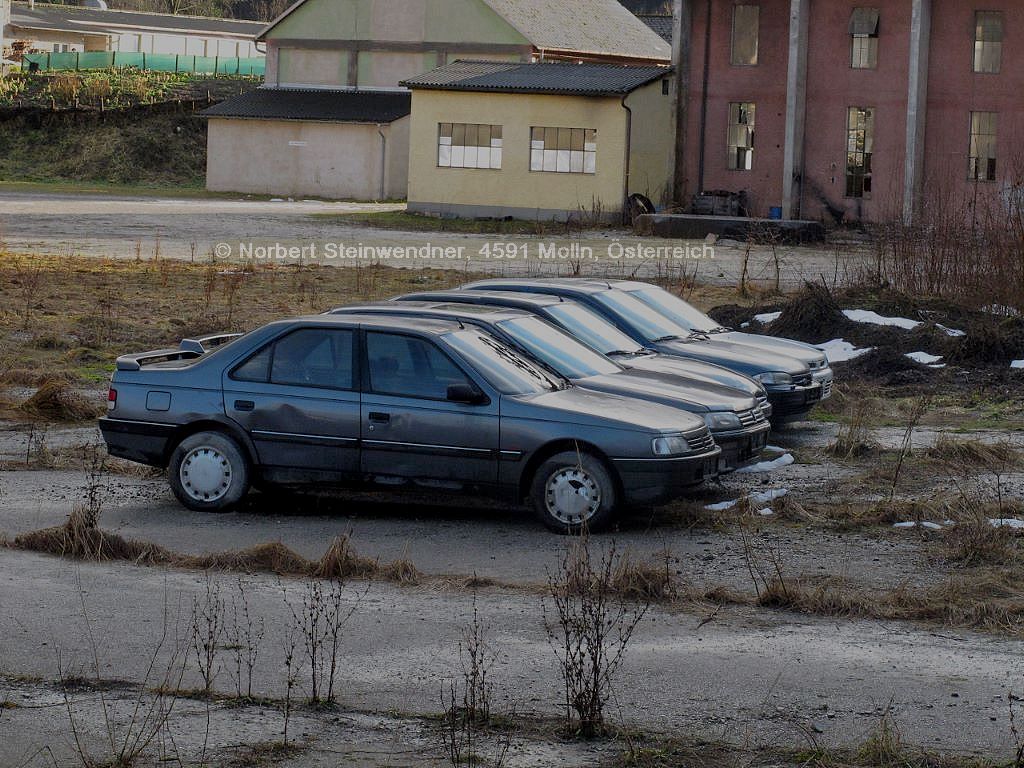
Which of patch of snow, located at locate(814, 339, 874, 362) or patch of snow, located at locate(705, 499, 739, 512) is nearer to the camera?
patch of snow, located at locate(705, 499, 739, 512)

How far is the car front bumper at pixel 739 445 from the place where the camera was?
1194 cm

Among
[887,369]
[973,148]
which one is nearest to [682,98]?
[973,148]

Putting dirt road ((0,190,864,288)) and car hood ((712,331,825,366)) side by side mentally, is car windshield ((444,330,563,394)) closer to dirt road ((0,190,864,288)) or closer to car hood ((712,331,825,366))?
car hood ((712,331,825,366))

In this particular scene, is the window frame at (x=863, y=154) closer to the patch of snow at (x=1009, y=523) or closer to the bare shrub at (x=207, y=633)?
the patch of snow at (x=1009, y=523)

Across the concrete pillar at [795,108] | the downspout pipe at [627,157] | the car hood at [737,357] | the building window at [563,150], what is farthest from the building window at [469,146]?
the car hood at [737,357]

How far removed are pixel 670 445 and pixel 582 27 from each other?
188 feet

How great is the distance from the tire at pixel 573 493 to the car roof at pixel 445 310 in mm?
2054

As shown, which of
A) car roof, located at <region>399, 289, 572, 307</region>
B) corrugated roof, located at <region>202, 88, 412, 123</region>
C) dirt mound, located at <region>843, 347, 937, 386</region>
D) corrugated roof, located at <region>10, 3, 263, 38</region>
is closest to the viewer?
car roof, located at <region>399, 289, 572, 307</region>

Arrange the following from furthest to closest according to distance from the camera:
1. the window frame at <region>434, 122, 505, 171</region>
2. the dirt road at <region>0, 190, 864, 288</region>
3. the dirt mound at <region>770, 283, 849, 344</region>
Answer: the window frame at <region>434, 122, 505, 171</region>, the dirt road at <region>0, 190, 864, 288</region>, the dirt mound at <region>770, 283, 849, 344</region>

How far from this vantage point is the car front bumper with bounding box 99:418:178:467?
11.7 meters

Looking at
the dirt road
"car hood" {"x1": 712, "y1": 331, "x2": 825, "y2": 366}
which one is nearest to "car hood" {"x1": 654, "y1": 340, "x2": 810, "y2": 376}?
"car hood" {"x1": 712, "y1": 331, "x2": 825, "y2": 366}

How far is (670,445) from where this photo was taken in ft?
35.6

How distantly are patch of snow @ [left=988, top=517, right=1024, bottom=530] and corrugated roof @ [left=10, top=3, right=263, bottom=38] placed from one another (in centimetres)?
8780

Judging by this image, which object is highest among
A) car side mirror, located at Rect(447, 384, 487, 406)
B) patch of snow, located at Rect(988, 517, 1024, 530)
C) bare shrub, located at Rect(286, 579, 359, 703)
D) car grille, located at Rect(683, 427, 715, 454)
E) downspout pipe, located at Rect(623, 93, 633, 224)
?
downspout pipe, located at Rect(623, 93, 633, 224)
